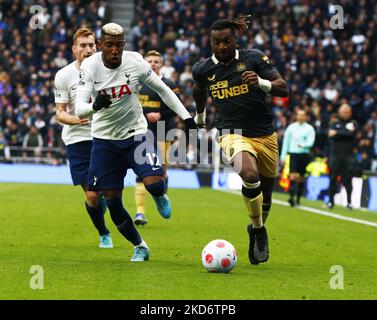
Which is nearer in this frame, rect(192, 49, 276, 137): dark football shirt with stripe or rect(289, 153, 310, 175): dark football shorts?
rect(192, 49, 276, 137): dark football shirt with stripe

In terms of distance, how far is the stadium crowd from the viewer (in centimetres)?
3247

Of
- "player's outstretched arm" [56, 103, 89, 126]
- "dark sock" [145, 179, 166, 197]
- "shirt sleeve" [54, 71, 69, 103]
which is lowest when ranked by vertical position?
"dark sock" [145, 179, 166, 197]

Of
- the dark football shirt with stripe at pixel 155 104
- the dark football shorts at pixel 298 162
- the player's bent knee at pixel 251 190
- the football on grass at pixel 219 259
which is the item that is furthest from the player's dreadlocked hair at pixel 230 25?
the dark football shorts at pixel 298 162

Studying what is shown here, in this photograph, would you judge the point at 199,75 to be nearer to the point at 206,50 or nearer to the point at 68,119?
the point at 68,119

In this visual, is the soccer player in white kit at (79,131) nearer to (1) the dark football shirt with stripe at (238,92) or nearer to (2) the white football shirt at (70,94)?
Result: (2) the white football shirt at (70,94)

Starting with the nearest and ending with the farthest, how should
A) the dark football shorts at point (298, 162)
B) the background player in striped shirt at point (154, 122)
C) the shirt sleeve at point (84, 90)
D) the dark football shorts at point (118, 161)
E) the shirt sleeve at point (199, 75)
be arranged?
the shirt sleeve at point (84, 90)
the dark football shorts at point (118, 161)
the shirt sleeve at point (199, 75)
the background player in striped shirt at point (154, 122)
the dark football shorts at point (298, 162)

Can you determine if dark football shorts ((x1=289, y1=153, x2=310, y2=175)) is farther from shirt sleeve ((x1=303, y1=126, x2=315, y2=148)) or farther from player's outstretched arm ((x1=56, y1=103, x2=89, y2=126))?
player's outstretched arm ((x1=56, y1=103, x2=89, y2=126))

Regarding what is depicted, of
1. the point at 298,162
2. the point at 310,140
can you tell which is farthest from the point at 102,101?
the point at 298,162

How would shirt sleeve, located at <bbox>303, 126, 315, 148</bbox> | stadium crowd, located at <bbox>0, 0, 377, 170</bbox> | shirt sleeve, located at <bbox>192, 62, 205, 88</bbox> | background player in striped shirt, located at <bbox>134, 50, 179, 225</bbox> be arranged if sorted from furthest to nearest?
stadium crowd, located at <bbox>0, 0, 377, 170</bbox> < shirt sleeve, located at <bbox>303, 126, 315, 148</bbox> < background player in striped shirt, located at <bbox>134, 50, 179, 225</bbox> < shirt sleeve, located at <bbox>192, 62, 205, 88</bbox>

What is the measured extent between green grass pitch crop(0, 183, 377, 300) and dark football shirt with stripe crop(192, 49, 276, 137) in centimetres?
152

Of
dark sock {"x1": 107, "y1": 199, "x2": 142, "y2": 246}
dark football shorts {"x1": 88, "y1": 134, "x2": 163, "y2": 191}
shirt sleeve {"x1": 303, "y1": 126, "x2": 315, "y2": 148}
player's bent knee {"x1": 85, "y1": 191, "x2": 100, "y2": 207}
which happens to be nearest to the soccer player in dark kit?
dark football shorts {"x1": 88, "y1": 134, "x2": 163, "y2": 191}

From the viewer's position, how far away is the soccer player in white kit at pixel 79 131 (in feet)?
38.4

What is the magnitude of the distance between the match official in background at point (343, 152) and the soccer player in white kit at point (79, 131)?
10880 millimetres

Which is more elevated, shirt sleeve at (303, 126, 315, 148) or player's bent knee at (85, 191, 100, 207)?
player's bent knee at (85, 191, 100, 207)
